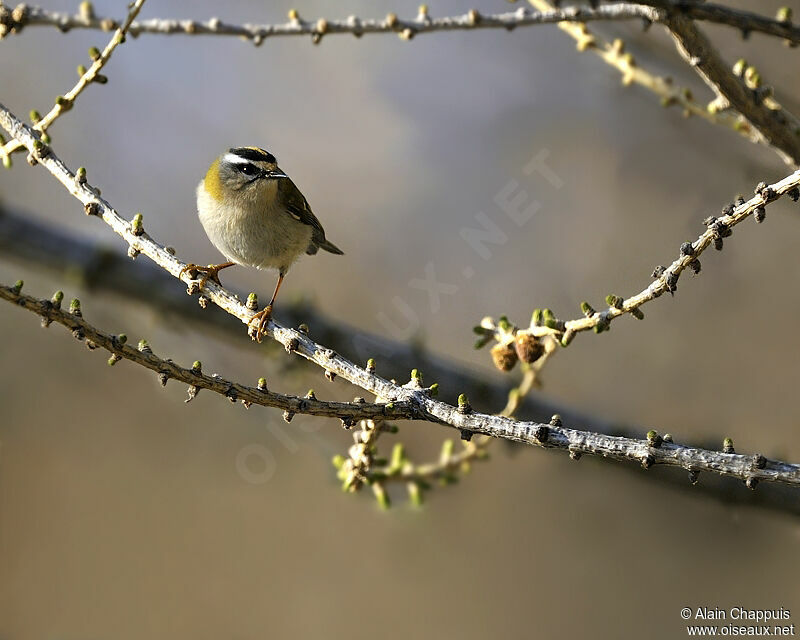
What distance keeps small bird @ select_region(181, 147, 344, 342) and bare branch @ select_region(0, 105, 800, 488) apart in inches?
35.5

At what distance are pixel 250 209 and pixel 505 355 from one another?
4.46 ft

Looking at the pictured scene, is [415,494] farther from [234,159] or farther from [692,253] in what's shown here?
[234,159]

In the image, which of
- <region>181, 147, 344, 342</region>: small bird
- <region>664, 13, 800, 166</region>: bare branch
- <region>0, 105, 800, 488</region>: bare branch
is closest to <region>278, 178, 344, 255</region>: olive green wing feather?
<region>181, 147, 344, 342</region>: small bird

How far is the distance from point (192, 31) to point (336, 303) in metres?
3.06

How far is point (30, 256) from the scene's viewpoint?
151 inches

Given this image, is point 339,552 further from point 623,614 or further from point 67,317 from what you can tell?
point 67,317

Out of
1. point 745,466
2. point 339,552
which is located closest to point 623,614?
point 339,552

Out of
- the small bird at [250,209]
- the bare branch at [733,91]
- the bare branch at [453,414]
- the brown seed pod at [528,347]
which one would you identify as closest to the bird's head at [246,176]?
the small bird at [250,209]

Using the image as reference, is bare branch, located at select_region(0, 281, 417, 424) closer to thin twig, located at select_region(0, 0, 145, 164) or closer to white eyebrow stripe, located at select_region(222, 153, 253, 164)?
thin twig, located at select_region(0, 0, 145, 164)

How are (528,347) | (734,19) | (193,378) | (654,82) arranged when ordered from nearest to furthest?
(193,378)
(734,19)
(528,347)
(654,82)

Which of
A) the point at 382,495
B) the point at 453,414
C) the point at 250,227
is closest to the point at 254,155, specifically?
the point at 250,227

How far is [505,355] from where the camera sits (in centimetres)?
240

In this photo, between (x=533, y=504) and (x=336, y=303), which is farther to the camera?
(x=336, y=303)

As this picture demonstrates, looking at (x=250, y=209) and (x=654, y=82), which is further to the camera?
(x=250, y=209)
